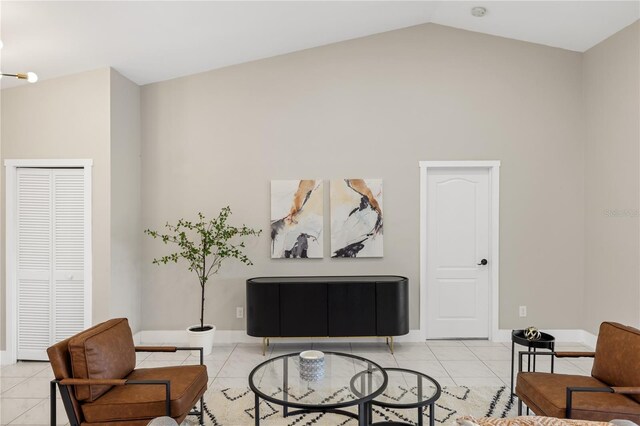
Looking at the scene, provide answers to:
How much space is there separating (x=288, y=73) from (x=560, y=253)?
3785 millimetres

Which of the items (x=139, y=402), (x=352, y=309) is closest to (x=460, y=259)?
(x=352, y=309)

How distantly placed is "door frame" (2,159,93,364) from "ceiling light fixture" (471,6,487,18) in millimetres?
4231

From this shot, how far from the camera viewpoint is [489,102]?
4.93 m

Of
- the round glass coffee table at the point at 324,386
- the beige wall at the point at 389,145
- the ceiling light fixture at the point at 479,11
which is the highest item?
the ceiling light fixture at the point at 479,11

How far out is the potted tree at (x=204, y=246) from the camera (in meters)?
4.55

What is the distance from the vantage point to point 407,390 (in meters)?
2.67

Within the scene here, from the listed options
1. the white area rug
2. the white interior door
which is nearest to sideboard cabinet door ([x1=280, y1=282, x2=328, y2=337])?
the white area rug

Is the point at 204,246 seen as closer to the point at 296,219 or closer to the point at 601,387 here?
the point at 296,219

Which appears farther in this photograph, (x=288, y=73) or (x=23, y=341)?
(x=288, y=73)

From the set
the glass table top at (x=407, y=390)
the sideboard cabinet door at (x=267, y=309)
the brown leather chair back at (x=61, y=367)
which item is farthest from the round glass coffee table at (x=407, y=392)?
the sideboard cabinet door at (x=267, y=309)

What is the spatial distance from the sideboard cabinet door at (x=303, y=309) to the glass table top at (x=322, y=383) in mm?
1462

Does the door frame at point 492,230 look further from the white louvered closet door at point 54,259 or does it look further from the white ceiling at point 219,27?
the white louvered closet door at point 54,259

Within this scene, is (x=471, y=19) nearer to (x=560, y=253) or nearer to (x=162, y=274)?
(x=560, y=253)

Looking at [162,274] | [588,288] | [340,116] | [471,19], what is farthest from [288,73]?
[588,288]
